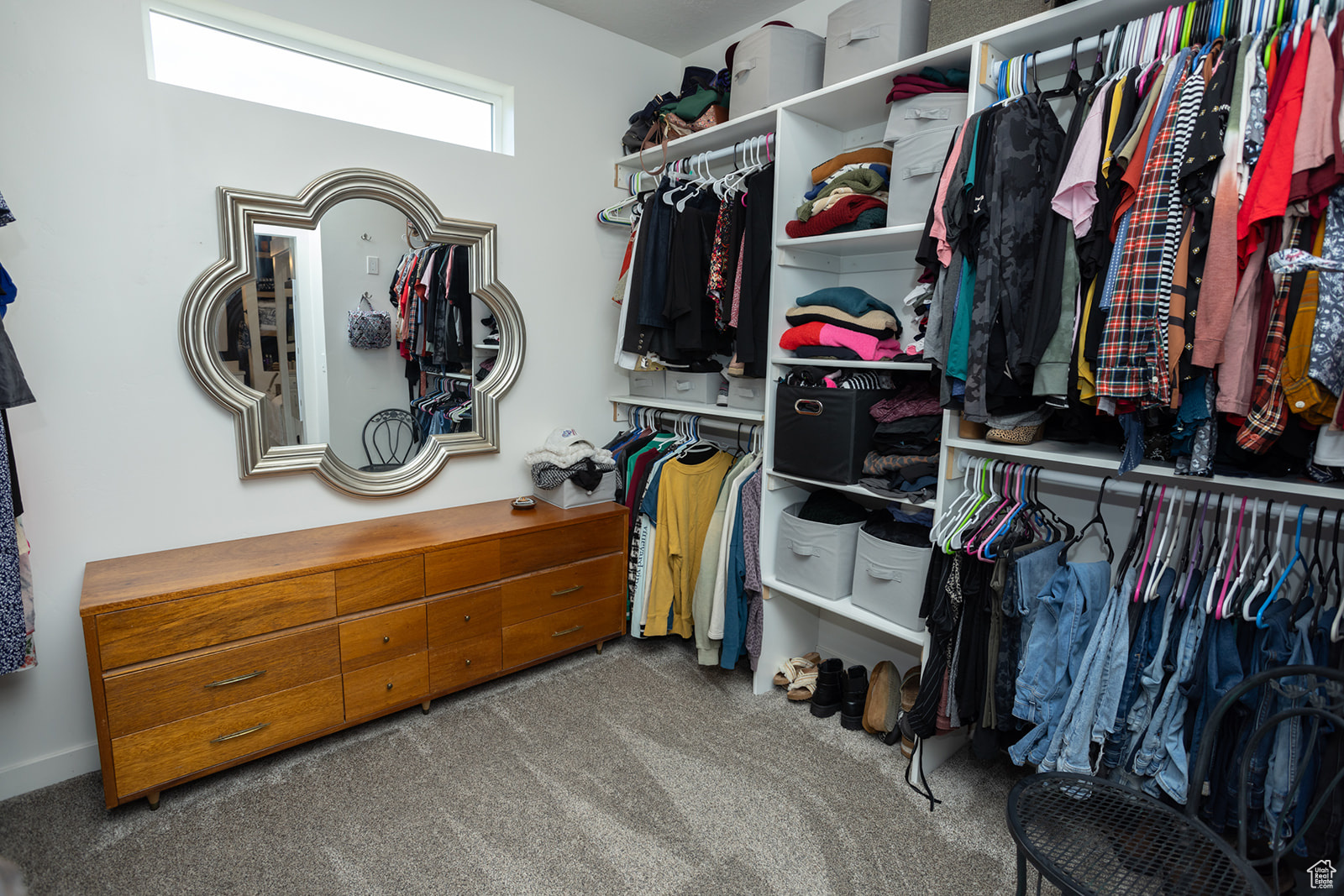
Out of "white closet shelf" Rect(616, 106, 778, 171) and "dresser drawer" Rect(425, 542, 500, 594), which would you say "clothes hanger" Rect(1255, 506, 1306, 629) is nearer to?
"white closet shelf" Rect(616, 106, 778, 171)

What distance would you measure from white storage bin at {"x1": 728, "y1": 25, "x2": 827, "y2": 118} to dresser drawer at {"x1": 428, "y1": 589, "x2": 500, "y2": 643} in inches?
80.1

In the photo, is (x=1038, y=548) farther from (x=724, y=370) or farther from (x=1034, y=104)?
(x=724, y=370)

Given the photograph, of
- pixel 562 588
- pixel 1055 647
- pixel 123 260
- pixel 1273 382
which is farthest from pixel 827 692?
pixel 123 260

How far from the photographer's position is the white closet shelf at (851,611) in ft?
7.30

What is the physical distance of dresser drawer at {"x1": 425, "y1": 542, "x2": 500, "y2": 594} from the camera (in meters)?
2.41

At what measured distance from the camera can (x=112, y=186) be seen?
6.84 ft

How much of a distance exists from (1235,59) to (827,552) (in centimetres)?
165

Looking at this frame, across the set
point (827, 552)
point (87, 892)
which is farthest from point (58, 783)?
point (827, 552)

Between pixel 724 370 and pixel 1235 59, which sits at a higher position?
pixel 1235 59

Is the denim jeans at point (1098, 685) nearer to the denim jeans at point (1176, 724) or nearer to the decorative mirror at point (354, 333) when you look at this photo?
the denim jeans at point (1176, 724)

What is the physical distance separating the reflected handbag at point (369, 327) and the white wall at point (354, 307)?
1 centimetres

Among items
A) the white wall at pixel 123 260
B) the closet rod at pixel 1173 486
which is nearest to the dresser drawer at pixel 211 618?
the white wall at pixel 123 260

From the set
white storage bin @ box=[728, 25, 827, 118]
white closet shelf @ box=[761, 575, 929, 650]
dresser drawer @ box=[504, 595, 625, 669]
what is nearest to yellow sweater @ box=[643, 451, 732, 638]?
dresser drawer @ box=[504, 595, 625, 669]

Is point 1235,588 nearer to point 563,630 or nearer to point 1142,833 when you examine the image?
point 1142,833
